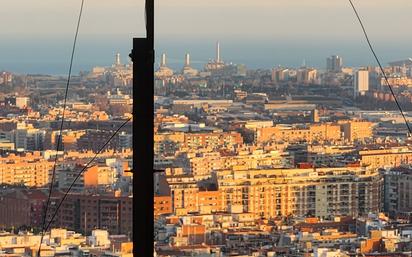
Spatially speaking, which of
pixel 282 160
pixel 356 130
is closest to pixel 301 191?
pixel 282 160

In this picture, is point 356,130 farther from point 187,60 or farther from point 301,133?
point 187,60

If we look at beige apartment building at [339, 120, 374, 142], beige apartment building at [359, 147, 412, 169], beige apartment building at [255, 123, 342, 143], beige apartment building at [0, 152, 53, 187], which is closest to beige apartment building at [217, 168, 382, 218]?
beige apartment building at [359, 147, 412, 169]

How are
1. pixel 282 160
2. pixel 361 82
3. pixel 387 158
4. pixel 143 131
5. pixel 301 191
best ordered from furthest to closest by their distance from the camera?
pixel 361 82 < pixel 282 160 < pixel 387 158 < pixel 301 191 < pixel 143 131

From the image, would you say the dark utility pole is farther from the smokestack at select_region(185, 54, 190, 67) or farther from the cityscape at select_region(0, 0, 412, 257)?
the smokestack at select_region(185, 54, 190, 67)

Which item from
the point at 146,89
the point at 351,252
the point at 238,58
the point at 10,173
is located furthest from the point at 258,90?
the point at 146,89

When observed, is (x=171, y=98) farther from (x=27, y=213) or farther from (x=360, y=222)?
(x=27, y=213)

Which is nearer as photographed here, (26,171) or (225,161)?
(26,171)
